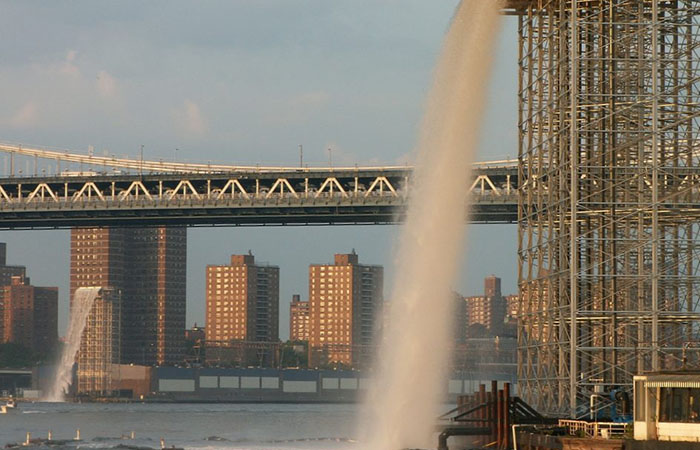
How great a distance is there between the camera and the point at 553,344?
42.7 meters

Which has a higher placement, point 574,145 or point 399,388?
point 574,145

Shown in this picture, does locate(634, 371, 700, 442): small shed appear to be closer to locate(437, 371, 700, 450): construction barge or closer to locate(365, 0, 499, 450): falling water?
locate(437, 371, 700, 450): construction barge

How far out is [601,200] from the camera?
44062mm

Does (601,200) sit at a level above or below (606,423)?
above

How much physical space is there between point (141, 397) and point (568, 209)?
149 metres

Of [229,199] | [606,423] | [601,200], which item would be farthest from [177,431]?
[606,423]

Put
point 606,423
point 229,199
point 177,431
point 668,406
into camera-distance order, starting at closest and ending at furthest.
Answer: point 668,406, point 606,423, point 177,431, point 229,199

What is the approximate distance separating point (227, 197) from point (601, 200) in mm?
55532

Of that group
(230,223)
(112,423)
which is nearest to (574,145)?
(230,223)

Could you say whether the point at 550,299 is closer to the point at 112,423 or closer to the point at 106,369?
the point at 112,423

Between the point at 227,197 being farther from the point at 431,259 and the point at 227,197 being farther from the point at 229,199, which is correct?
the point at 431,259

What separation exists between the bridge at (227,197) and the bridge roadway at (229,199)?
0.19 ft

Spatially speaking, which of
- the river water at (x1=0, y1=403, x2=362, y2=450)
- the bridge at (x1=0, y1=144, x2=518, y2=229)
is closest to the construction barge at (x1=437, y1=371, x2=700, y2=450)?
the river water at (x1=0, y1=403, x2=362, y2=450)

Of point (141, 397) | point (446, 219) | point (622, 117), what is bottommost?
point (141, 397)
